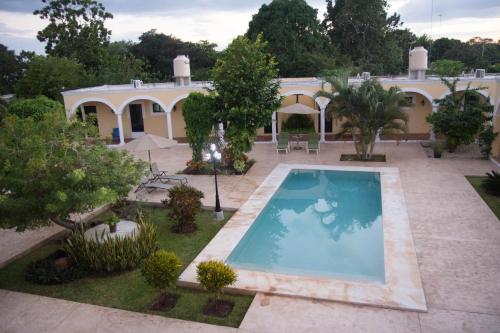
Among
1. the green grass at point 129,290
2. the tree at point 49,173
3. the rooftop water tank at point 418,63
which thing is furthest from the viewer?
the rooftop water tank at point 418,63

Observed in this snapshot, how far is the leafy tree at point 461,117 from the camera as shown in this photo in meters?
18.6

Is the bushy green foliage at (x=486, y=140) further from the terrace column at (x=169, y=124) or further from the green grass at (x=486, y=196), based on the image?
the terrace column at (x=169, y=124)

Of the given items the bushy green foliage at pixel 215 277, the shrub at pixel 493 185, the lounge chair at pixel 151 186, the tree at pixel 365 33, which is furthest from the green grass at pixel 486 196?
the tree at pixel 365 33

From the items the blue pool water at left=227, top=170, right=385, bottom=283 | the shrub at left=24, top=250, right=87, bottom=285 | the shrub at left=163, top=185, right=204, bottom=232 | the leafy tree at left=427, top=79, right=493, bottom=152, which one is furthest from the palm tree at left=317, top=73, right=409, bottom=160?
the shrub at left=24, top=250, right=87, bottom=285

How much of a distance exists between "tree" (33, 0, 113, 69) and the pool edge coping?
118 feet

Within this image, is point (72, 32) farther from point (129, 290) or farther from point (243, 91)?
point (129, 290)

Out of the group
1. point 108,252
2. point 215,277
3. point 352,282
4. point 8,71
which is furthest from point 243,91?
point 8,71

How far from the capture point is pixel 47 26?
42.7 metres

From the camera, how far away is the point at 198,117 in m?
18.0

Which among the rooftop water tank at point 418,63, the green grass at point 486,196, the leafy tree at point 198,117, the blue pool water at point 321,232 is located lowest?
the blue pool water at point 321,232

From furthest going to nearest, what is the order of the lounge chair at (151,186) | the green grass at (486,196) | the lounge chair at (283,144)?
the lounge chair at (283,144)
the lounge chair at (151,186)
the green grass at (486,196)

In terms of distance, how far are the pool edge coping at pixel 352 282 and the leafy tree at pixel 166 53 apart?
39.0 meters

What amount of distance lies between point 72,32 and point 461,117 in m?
39.0

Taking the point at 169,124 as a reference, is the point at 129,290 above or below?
below
